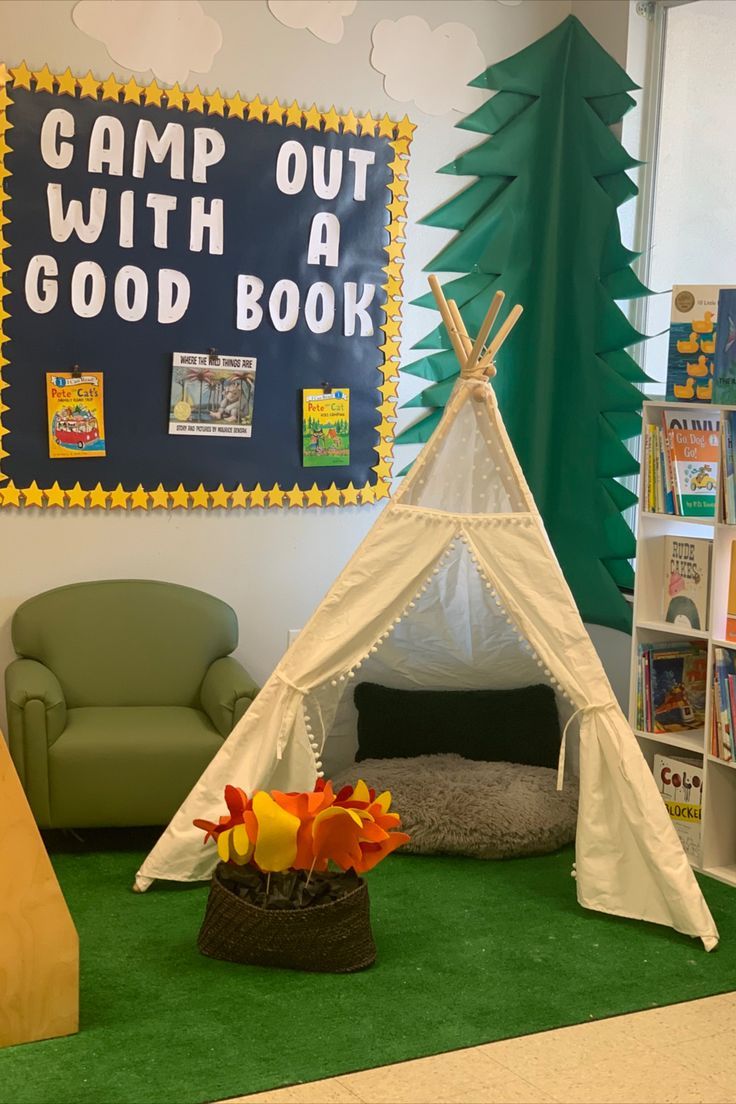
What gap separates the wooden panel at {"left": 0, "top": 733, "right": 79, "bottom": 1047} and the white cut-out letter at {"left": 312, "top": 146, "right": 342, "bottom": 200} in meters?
2.48

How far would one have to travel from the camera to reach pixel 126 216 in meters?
4.15

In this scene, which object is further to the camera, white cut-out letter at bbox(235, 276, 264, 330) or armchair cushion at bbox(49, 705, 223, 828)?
white cut-out letter at bbox(235, 276, 264, 330)

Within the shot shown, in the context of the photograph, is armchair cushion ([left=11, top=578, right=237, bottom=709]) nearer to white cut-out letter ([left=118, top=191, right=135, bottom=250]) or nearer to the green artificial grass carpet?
the green artificial grass carpet

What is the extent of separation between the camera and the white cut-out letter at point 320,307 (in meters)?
4.45

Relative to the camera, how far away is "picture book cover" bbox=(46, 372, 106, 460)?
4.13 meters

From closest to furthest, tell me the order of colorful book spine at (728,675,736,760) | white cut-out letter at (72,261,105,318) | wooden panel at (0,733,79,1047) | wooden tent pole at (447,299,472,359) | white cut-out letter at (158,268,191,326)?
wooden panel at (0,733,79,1047) < wooden tent pole at (447,299,472,359) < colorful book spine at (728,675,736,760) < white cut-out letter at (72,261,105,318) < white cut-out letter at (158,268,191,326)

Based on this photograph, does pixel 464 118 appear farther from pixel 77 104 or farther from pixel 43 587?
pixel 43 587

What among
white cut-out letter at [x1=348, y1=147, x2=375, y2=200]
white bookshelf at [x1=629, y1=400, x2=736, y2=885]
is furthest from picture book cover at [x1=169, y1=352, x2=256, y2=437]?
white bookshelf at [x1=629, y1=400, x2=736, y2=885]

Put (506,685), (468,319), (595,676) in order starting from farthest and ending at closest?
1. (468,319)
2. (506,685)
3. (595,676)

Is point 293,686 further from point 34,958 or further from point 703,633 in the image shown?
point 703,633

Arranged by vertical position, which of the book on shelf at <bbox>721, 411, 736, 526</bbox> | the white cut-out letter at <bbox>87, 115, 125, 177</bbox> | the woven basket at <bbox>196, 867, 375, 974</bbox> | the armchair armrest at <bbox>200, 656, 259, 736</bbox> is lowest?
the woven basket at <bbox>196, 867, 375, 974</bbox>

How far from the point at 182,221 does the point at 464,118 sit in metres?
1.08

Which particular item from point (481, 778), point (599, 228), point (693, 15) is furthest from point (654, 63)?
point (481, 778)

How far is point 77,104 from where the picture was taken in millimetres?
4039
